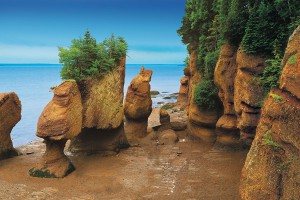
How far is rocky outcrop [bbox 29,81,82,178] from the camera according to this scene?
20672 mm

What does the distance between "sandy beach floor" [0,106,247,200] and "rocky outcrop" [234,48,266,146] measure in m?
3.13

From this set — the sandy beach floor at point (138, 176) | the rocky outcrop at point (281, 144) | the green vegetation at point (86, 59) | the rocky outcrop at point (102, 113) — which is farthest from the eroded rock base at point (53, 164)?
the rocky outcrop at point (281, 144)

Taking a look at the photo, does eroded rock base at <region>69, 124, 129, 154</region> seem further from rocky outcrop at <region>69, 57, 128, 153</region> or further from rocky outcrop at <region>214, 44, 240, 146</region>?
rocky outcrop at <region>214, 44, 240, 146</region>

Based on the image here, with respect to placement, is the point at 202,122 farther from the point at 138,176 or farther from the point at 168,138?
the point at 138,176

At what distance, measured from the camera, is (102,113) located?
2483 centimetres

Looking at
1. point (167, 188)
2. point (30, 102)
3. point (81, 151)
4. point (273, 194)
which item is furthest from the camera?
point (30, 102)

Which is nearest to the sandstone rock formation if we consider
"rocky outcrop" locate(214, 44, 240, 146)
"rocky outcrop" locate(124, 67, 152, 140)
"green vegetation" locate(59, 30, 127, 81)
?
"rocky outcrop" locate(124, 67, 152, 140)

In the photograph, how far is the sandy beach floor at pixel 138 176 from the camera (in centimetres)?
1827

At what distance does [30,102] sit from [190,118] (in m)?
55.6

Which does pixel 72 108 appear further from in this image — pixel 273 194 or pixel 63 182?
pixel 273 194

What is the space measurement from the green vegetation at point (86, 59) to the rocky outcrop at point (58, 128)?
2.02 m

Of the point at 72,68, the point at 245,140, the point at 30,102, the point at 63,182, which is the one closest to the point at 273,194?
the point at 245,140

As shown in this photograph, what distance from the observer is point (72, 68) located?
24.2m

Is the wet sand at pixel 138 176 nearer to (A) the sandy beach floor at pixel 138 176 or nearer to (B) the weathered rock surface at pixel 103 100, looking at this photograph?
(A) the sandy beach floor at pixel 138 176
